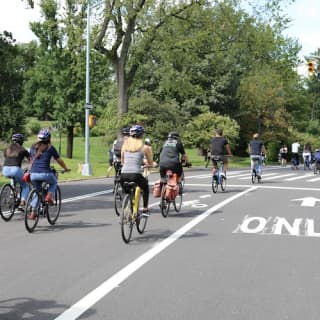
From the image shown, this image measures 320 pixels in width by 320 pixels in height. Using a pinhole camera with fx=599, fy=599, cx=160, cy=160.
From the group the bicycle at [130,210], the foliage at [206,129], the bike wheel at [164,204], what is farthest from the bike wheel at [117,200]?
the foliage at [206,129]

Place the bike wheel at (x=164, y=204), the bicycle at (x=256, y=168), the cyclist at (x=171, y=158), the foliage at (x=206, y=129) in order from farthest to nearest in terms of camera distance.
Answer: the foliage at (x=206, y=129), the bicycle at (x=256, y=168), the cyclist at (x=171, y=158), the bike wheel at (x=164, y=204)

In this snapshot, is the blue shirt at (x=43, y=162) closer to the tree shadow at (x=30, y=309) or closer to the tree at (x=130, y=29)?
the tree shadow at (x=30, y=309)

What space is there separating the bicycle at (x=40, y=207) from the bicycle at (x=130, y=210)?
66.7 inches

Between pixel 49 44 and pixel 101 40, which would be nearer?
pixel 101 40

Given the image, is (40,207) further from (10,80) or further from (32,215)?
(10,80)

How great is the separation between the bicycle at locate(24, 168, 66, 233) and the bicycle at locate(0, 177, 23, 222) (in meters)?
1.08

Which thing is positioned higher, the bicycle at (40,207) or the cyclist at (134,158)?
the cyclist at (134,158)

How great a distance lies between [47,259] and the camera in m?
7.59

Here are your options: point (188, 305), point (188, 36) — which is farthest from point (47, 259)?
point (188, 36)

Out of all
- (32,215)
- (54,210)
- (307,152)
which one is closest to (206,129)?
(307,152)

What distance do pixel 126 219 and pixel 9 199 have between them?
3.70 meters

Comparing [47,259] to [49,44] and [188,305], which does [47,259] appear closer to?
[188,305]

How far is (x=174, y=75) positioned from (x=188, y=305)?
29.8m

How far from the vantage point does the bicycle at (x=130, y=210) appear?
28.3 ft
